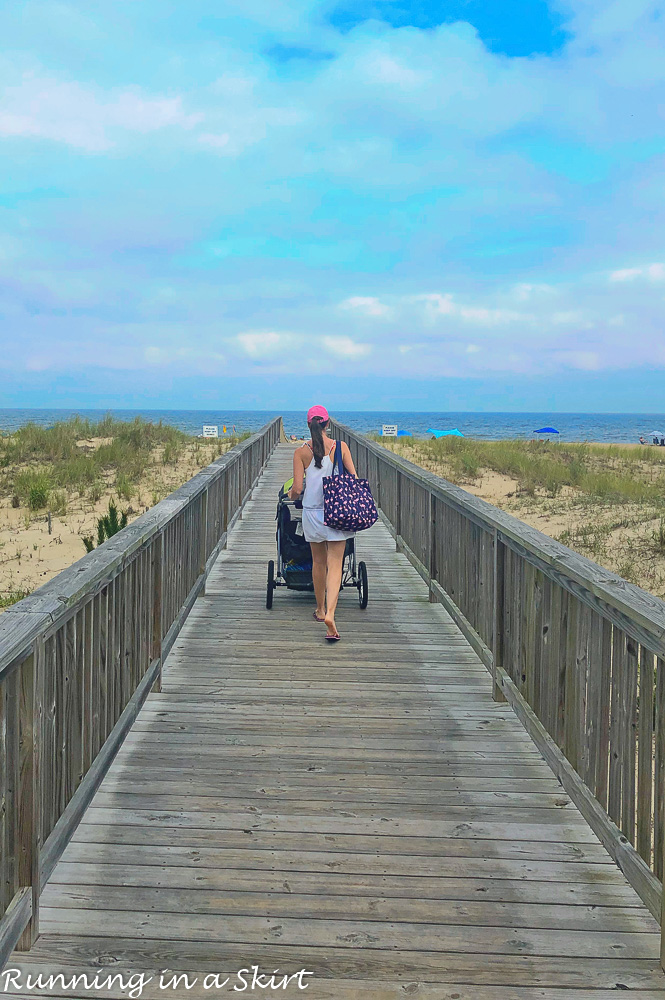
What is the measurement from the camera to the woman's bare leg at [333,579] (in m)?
5.74

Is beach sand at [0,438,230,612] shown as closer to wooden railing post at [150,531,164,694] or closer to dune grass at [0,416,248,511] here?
dune grass at [0,416,248,511]

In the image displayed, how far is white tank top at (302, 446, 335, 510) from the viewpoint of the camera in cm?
577

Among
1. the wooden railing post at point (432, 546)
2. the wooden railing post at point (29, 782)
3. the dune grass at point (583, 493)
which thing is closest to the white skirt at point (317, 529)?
the wooden railing post at point (432, 546)

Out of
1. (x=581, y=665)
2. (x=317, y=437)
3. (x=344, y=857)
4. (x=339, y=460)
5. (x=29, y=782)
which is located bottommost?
(x=344, y=857)

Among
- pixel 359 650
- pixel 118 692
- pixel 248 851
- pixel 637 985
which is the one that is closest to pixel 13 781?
pixel 248 851

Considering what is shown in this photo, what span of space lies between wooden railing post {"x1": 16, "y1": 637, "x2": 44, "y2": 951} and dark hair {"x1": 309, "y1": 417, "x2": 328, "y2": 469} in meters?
3.39

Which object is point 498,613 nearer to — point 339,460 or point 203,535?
point 339,460

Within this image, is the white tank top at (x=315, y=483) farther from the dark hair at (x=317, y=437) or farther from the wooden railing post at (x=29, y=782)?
the wooden railing post at (x=29, y=782)

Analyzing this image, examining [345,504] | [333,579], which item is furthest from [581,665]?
[333,579]

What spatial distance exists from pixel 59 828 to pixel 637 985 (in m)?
1.95

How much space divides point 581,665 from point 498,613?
1.34 meters

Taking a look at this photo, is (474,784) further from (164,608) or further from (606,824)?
(164,608)

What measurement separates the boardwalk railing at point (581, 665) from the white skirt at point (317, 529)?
883mm

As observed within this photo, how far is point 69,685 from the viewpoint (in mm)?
2973
